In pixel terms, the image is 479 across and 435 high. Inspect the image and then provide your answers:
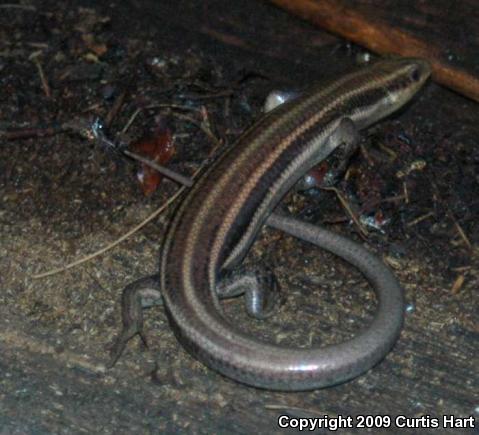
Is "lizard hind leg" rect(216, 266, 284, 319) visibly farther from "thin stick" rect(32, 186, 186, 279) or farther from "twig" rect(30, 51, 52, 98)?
"twig" rect(30, 51, 52, 98)

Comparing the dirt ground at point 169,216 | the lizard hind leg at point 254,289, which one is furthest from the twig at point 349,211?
the lizard hind leg at point 254,289

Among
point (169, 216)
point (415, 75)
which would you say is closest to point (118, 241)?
point (169, 216)

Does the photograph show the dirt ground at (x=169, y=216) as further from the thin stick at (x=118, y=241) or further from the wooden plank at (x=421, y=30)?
the wooden plank at (x=421, y=30)

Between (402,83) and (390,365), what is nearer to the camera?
(390,365)

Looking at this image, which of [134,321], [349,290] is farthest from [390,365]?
[134,321]

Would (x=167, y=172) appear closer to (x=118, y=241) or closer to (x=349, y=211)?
(x=118, y=241)

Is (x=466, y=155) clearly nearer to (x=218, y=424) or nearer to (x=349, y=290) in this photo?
(x=349, y=290)
